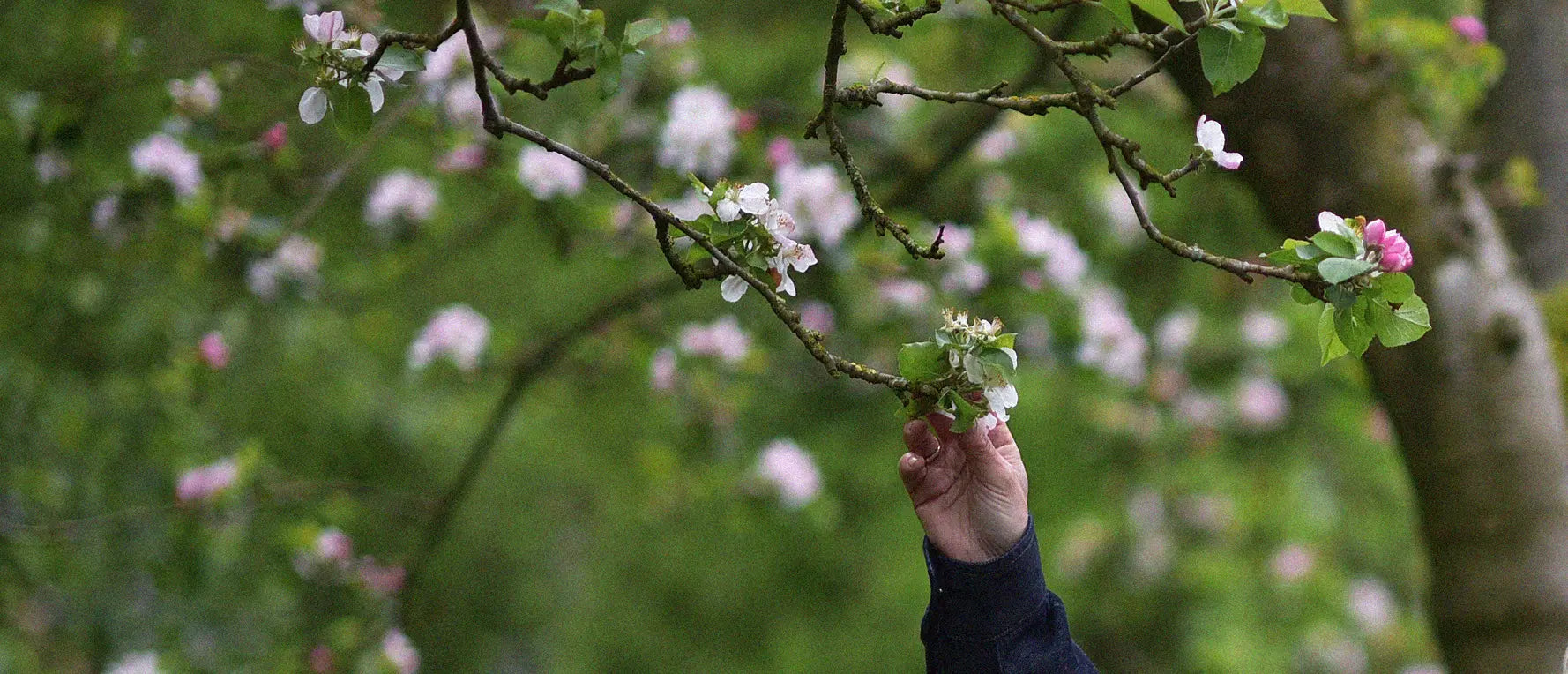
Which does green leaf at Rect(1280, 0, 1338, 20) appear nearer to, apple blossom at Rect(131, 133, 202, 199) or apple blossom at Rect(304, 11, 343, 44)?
apple blossom at Rect(304, 11, 343, 44)

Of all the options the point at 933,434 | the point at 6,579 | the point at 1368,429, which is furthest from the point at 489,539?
the point at 933,434

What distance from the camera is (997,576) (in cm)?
126

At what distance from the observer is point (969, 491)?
4.22 feet

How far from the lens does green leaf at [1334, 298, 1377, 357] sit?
96cm

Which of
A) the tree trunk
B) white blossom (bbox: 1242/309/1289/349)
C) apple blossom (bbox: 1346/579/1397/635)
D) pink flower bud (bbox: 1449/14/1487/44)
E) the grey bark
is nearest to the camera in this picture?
the tree trunk

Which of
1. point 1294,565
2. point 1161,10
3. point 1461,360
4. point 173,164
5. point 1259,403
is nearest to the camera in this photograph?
point 1161,10

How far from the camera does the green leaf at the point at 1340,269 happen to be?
36.3 inches

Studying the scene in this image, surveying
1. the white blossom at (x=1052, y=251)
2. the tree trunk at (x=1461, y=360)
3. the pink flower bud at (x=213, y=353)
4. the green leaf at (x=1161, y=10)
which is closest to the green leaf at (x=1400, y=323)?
the green leaf at (x=1161, y=10)

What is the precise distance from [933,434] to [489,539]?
11.4 ft

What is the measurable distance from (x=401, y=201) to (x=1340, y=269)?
2147mm

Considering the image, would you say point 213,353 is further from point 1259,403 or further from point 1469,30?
point 1259,403

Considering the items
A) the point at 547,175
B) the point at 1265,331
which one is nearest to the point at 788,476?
the point at 547,175

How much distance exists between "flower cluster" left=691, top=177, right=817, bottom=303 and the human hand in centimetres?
25

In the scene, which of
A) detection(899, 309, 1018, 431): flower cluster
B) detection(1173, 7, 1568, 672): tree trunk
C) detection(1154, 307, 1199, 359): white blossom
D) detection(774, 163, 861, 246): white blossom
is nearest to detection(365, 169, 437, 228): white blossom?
detection(774, 163, 861, 246): white blossom
